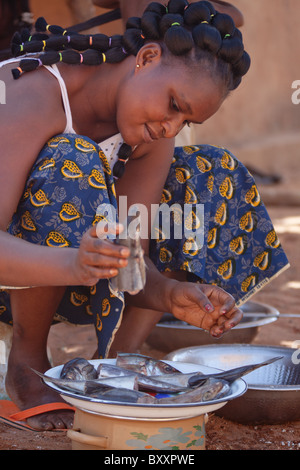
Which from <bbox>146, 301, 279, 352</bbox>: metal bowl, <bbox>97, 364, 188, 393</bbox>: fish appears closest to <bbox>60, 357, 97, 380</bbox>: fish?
<bbox>97, 364, 188, 393</bbox>: fish

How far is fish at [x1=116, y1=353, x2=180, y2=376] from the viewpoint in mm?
1790

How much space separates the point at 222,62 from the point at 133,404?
106 cm

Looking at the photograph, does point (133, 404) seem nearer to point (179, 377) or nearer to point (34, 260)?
→ point (179, 377)

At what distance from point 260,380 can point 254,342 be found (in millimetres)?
760

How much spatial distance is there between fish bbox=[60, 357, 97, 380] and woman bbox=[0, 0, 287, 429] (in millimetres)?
234

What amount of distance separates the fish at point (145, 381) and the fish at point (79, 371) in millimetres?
23

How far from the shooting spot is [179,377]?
1730 mm

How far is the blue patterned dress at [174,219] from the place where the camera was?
6.36ft

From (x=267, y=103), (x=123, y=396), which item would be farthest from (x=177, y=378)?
(x=267, y=103)

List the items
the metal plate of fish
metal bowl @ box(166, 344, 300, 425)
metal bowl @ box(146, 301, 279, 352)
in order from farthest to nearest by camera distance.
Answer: metal bowl @ box(146, 301, 279, 352), metal bowl @ box(166, 344, 300, 425), the metal plate of fish

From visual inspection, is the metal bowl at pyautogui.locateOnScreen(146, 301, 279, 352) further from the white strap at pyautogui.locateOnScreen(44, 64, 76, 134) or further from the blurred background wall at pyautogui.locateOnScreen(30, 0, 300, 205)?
the blurred background wall at pyautogui.locateOnScreen(30, 0, 300, 205)

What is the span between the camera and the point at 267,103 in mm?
9359

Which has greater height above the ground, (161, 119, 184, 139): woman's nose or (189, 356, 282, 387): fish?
(161, 119, 184, 139): woman's nose

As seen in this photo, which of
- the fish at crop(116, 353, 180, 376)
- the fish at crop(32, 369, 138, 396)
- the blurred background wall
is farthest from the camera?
the blurred background wall
